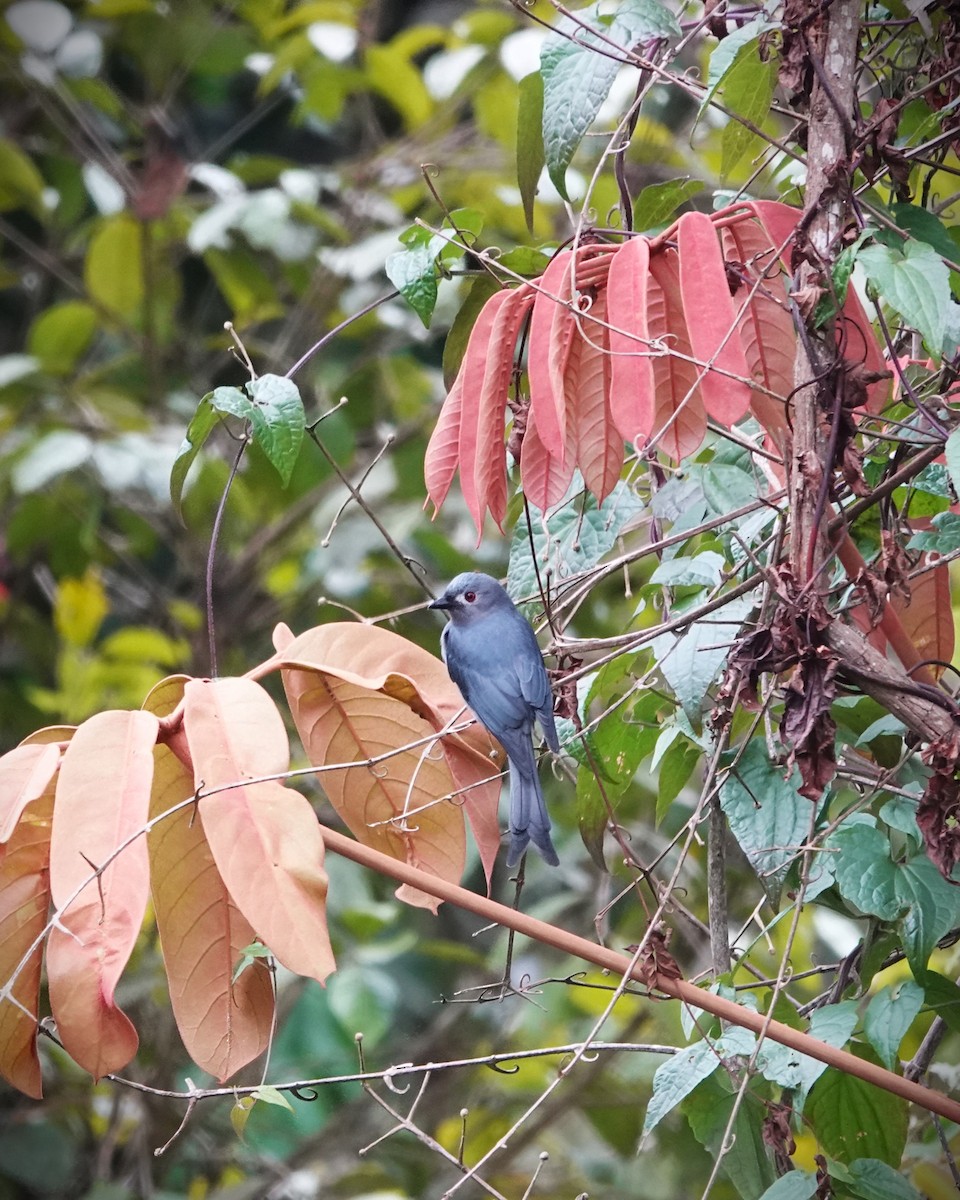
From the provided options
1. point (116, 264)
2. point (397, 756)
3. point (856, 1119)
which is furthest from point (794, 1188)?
point (116, 264)

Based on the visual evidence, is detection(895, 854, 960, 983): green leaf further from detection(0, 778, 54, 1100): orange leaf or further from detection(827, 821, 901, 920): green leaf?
detection(0, 778, 54, 1100): orange leaf

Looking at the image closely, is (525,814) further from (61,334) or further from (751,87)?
(61,334)

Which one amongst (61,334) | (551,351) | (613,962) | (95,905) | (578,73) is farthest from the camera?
(61,334)

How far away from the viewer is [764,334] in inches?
70.2

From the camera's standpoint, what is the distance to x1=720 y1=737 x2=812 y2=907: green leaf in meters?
1.86

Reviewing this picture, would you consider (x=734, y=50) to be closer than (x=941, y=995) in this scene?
No

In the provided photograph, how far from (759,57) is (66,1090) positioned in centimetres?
369

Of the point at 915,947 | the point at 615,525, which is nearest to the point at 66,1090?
the point at 615,525

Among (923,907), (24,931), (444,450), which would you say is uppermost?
(444,450)

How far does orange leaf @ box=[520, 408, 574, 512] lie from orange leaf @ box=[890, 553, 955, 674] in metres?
0.52

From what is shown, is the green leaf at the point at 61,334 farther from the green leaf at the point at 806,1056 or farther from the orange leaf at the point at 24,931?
the green leaf at the point at 806,1056

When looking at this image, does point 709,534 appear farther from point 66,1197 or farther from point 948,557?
point 66,1197

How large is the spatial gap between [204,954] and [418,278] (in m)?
1.02

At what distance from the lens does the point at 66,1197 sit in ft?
13.4
